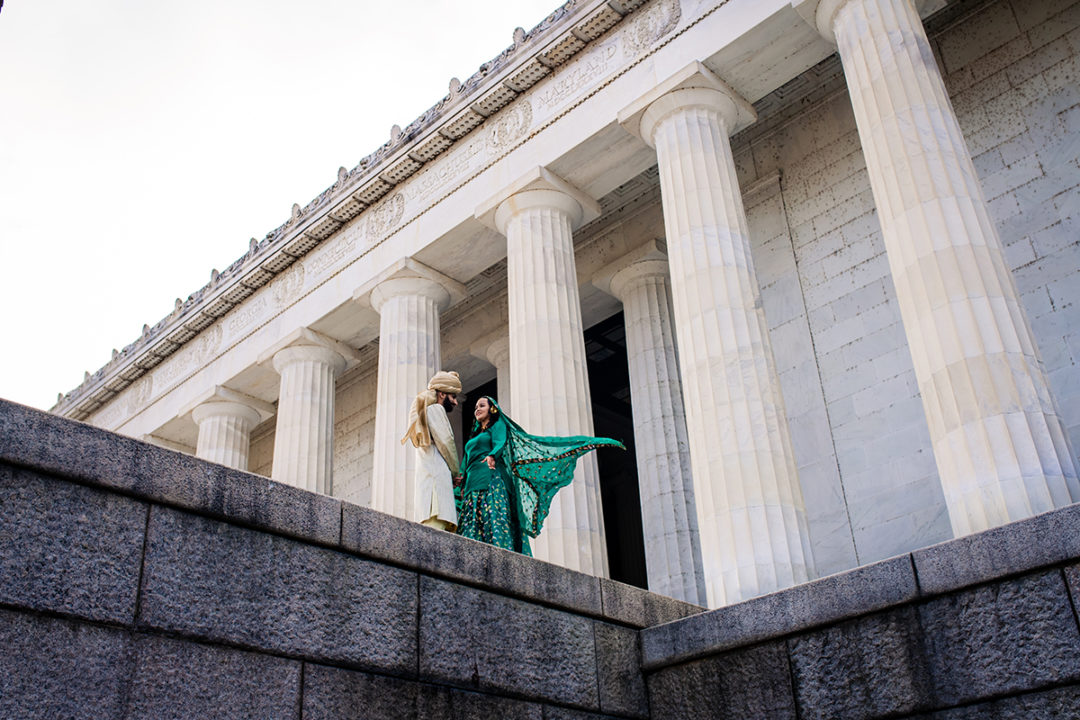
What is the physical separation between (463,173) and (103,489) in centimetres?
1689

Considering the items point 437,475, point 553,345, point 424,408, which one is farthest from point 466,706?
point 553,345

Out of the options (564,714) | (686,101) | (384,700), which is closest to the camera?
(384,700)

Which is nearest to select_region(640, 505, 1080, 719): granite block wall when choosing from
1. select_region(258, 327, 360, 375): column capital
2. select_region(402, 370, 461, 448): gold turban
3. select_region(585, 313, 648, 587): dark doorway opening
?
select_region(402, 370, 461, 448): gold turban

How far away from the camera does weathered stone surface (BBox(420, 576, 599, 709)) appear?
8.91 m

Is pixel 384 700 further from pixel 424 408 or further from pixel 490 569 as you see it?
pixel 424 408

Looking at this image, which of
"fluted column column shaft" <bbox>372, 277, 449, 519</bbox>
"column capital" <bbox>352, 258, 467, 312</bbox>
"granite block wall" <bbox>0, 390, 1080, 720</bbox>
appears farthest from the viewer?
"column capital" <bbox>352, 258, 467, 312</bbox>

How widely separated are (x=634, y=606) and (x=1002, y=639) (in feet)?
12.4

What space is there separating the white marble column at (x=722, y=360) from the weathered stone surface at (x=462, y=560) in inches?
187

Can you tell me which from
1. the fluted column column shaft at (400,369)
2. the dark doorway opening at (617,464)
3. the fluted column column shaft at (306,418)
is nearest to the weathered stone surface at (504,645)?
the fluted column column shaft at (400,369)

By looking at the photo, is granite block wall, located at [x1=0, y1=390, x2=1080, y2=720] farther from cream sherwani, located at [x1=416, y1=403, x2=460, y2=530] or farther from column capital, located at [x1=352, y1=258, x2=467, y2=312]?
column capital, located at [x1=352, y1=258, x2=467, y2=312]

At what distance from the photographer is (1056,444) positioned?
12719mm

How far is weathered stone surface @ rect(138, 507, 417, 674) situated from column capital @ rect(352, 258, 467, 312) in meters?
15.7

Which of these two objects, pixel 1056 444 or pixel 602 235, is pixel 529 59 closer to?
pixel 602 235

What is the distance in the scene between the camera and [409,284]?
79.2 ft
